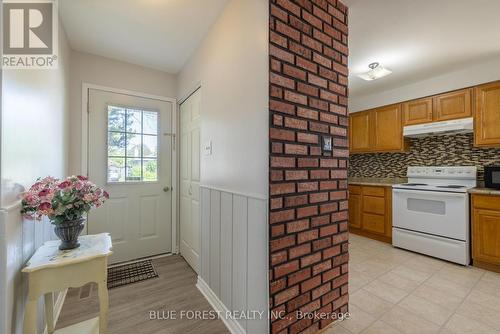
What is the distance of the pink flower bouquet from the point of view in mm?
1148

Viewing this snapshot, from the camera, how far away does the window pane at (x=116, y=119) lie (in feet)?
8.54

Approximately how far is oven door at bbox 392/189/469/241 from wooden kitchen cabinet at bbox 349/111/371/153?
1022 mm

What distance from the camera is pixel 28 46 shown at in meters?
1.38

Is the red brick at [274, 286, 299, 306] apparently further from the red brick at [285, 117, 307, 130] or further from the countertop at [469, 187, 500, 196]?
the countertop at [469, 187, 500, 196]

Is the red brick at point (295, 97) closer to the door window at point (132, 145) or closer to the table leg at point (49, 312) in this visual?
the table leg at point (49, 312)

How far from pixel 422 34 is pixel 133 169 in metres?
3.37

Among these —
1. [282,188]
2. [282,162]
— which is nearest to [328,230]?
[282,188]

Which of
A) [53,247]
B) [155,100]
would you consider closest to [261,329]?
[53,247]

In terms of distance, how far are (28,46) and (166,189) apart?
1883 mm

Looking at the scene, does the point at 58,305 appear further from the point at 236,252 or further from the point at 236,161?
the point at 236,161

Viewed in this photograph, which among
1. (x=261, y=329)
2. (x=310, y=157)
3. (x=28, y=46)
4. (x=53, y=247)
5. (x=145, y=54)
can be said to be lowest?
(x=261, y=329)

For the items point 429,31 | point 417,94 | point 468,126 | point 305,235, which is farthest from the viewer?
point 417,94

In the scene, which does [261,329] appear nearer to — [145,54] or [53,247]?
[53,247]

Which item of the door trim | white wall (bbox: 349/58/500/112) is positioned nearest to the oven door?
white wall (bbox: 349/58/500/112)
